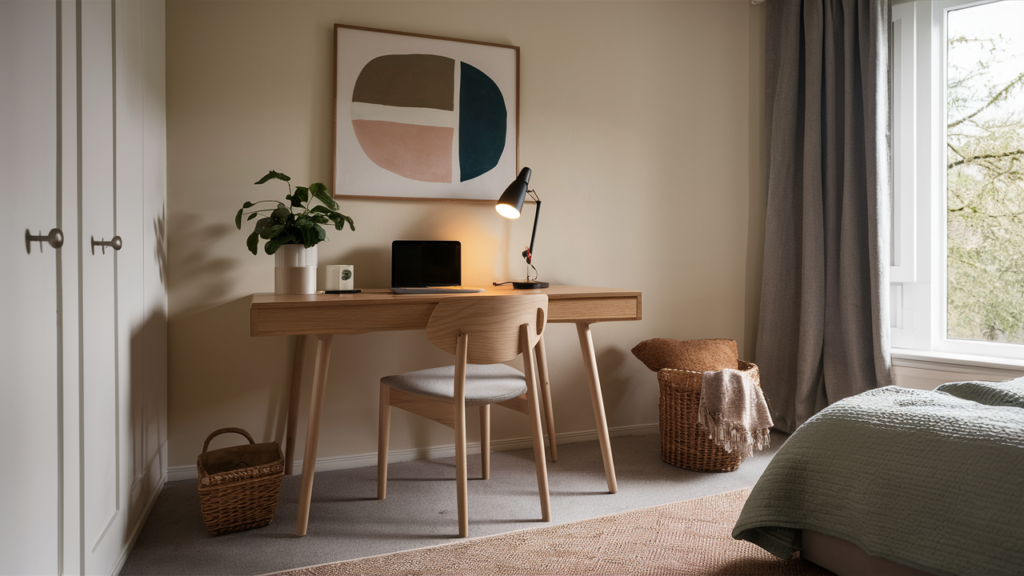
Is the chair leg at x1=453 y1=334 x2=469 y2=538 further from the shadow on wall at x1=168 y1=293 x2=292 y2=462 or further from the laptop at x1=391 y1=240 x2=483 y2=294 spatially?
the shadow on wall at x1=168 y1=293 x2=292 y2=462

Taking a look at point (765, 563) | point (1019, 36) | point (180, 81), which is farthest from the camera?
point (1019, 36)

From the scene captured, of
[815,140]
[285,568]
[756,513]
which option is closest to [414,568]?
[285,568]

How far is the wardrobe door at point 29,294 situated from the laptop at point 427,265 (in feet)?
4.23

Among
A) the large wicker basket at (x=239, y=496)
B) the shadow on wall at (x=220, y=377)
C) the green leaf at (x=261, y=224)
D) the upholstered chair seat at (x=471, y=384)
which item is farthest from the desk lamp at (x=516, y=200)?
the large wicker basket at (x=239, y=496)

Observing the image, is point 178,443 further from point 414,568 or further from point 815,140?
point 815,140

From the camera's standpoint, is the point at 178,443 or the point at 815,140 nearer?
the point at 178,443

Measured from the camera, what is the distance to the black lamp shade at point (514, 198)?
93.1 inches

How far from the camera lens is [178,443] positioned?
227 centimetres

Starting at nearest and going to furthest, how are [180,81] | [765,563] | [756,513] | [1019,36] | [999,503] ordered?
[999,503], [756,513], [765,563], [180,81], [1019,36]

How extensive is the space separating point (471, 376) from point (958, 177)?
227 centimetres

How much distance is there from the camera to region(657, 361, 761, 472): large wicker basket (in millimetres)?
2389

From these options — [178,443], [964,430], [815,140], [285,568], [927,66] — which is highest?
[927,66]

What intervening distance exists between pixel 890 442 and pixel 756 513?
14.2 inches

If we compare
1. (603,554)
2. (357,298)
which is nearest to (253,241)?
(357,298)
